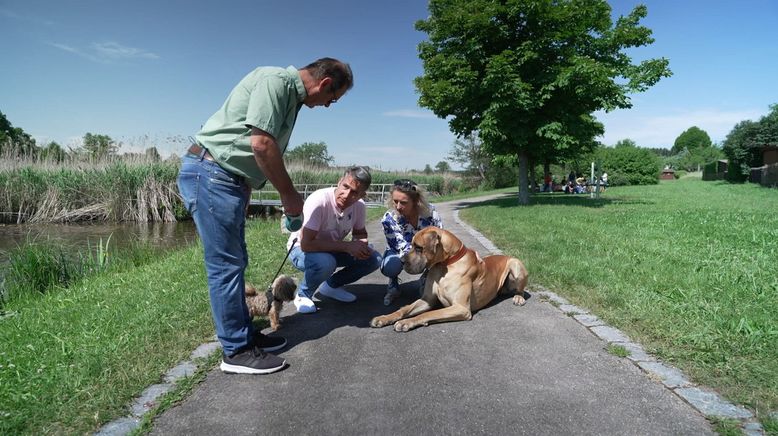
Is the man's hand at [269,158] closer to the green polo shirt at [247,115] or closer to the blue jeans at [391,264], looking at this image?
the green polo shirt at [247,115]

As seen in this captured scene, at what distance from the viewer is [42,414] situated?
2.38 m

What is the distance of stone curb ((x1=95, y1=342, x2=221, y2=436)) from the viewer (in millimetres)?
2344

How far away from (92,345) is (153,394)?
985 mm

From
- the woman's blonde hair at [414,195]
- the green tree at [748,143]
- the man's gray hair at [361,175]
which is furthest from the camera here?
the green tree at [748,143]

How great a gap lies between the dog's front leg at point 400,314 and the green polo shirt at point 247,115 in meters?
1.85

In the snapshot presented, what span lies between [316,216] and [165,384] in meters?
1.97

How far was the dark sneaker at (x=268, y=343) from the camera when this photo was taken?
3.52 metres

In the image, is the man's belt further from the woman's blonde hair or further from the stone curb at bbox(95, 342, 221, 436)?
the woman's blonde hair

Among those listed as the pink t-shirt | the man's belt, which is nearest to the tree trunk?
the pink t-shirt

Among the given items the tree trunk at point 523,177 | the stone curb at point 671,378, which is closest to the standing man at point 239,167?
the stone curb at point 671,378

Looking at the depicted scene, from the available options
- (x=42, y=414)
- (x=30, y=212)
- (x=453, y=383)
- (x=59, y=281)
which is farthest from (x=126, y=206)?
(x=453, y=383)

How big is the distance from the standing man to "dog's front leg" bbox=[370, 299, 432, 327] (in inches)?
46.7

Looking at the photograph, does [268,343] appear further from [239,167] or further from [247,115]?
[247,115]

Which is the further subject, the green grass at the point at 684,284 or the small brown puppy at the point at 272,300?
the small brown puppy at the point at 272,300
